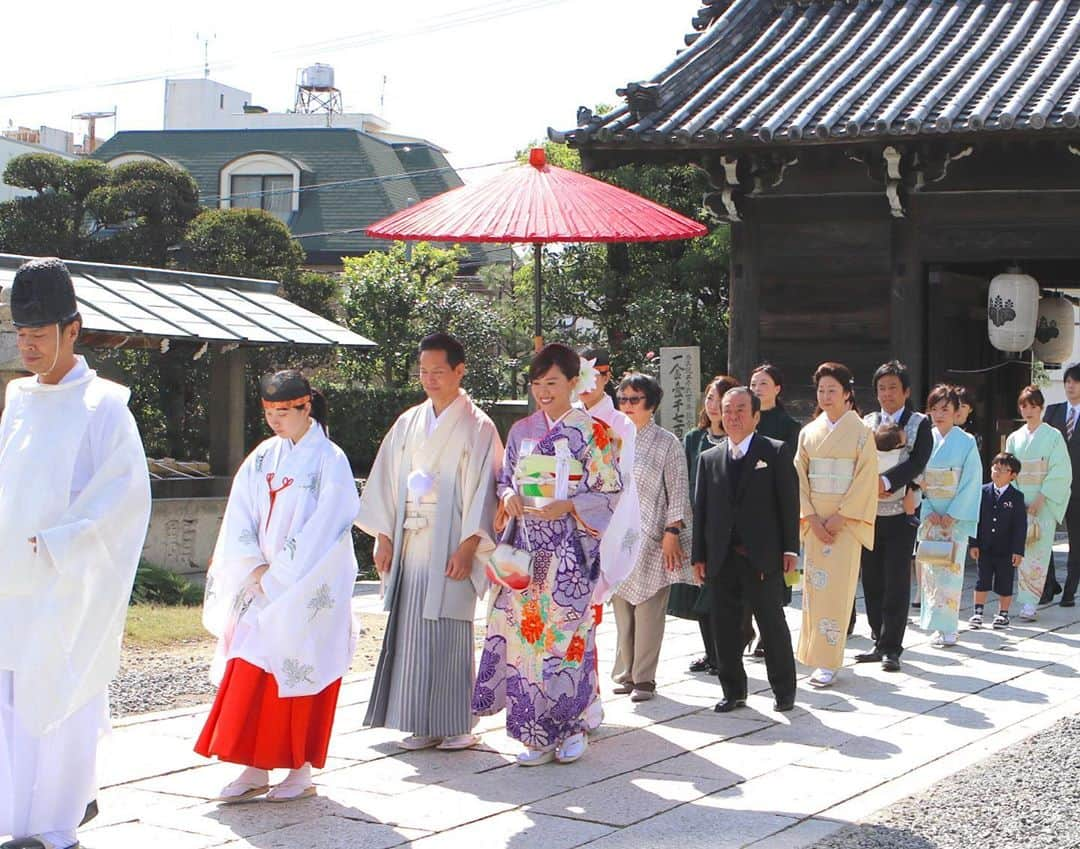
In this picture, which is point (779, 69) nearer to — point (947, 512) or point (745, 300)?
point (745, 300)

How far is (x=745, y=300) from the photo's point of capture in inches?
509

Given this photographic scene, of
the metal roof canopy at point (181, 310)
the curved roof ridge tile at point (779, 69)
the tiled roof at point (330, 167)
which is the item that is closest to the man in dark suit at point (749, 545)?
the curved roof ridge tile at point (779, 69)

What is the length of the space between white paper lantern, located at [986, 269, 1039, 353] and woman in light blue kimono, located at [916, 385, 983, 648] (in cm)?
379

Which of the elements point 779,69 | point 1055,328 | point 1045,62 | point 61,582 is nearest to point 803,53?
point 779,69

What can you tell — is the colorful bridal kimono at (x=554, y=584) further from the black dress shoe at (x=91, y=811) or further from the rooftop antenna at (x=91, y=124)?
the rooftop antenna at (x=91, y=124)

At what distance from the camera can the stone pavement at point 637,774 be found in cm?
523

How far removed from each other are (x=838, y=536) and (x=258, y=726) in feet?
12.1

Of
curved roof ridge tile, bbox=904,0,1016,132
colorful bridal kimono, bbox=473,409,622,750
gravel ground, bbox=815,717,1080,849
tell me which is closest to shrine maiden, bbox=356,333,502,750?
colorful bridal kimono, bbox=473,409,622,750

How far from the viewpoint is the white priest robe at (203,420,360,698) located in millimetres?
5676

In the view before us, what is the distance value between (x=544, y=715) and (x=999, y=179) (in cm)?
788

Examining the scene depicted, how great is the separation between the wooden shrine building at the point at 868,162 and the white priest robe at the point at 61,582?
7488 millimetres

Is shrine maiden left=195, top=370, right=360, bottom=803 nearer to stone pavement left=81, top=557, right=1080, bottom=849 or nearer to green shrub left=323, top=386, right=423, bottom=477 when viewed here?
stone pavement left=81, top=557, right=1080, bottom=849

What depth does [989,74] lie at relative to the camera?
12188 mm

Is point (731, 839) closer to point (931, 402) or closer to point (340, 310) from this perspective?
point (931, 402)
